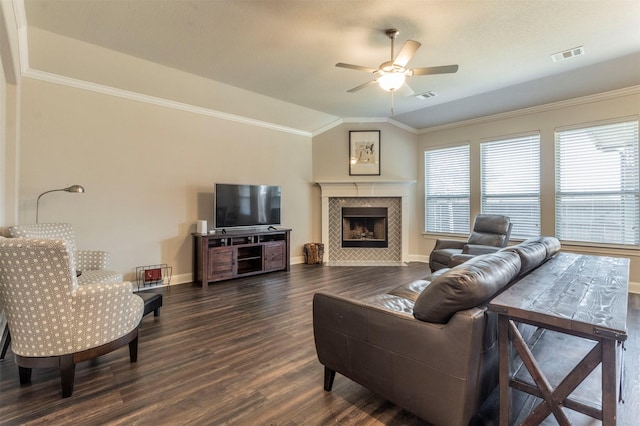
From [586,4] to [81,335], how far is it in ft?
16.0

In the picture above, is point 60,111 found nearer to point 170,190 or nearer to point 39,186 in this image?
point 39,186

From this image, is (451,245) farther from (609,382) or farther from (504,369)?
(609,382)

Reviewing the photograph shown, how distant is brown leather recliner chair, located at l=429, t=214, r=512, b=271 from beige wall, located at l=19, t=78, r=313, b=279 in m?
3.46

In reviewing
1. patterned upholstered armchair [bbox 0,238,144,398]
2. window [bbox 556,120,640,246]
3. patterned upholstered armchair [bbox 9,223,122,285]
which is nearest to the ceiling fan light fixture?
patterned upholstered armchair [bbox 0,238,144,398]

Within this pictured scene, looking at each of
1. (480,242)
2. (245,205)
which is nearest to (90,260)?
(245,205)

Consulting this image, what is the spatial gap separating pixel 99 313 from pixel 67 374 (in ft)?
1.30

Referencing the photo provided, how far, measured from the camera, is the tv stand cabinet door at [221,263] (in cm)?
454

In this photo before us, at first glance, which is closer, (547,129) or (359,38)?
(359,38)

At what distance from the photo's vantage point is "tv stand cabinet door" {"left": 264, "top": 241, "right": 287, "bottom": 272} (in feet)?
17.4

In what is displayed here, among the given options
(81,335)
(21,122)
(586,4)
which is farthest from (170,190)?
(586,4)

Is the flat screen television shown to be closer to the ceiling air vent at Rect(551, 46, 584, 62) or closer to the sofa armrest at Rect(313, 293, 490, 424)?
the sofa armrest at Rect(313, 293, 490, 424)

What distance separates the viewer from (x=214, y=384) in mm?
2041

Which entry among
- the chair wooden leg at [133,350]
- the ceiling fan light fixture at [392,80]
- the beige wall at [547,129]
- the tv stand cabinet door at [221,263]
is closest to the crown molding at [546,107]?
the beige wall at [547,129]

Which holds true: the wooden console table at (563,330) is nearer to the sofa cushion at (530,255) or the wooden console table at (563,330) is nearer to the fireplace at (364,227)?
the sofa cushion at (530,255)
